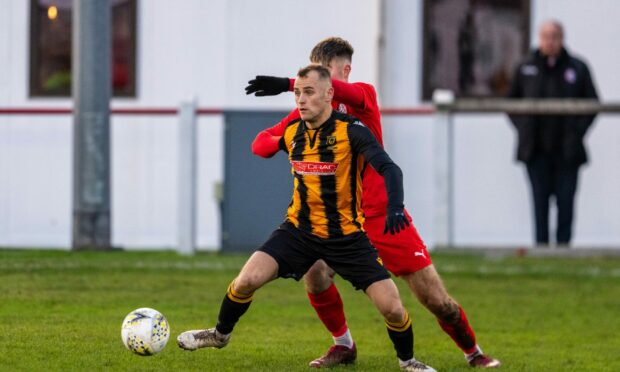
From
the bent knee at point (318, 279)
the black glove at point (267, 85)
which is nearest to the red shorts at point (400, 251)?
the bent knee at point (318, 279)

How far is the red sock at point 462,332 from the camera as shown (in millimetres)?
8508

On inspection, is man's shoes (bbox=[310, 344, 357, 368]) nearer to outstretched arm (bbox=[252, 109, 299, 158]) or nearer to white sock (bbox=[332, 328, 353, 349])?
white sock (bbox=[332, 328, 353, 349])

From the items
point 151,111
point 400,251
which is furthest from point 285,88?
point 151,111

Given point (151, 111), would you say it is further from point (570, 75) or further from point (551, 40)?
point (570, 75)

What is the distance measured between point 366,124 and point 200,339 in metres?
1.53

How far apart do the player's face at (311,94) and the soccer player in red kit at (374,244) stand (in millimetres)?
218

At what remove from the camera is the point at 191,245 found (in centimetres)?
1508

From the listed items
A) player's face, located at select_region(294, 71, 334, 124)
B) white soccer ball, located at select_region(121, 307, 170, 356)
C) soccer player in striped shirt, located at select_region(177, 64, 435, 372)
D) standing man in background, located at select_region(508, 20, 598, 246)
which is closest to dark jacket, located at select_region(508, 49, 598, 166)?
standing man in background, located at select_region(508, 20, 598, 246)

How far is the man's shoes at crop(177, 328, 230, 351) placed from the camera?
8031mm

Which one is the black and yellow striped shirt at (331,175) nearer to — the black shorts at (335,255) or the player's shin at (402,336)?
the black shorts at (335,255)

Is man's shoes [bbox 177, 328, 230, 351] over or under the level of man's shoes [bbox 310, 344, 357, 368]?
over

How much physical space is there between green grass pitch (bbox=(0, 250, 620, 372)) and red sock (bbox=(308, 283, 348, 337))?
0.27 m

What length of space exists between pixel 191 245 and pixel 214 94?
7.67ft

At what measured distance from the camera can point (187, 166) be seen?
15234mm
